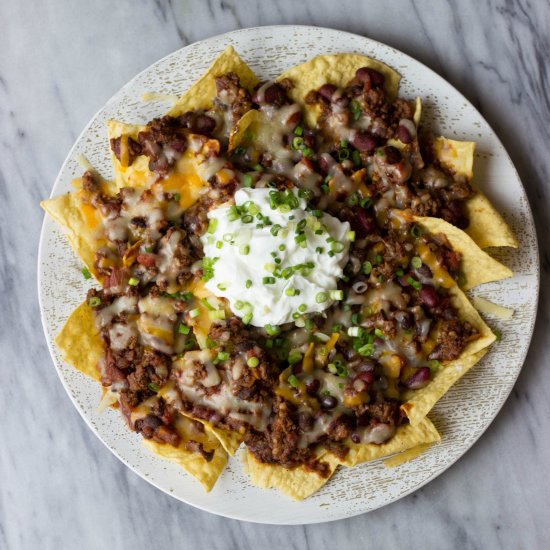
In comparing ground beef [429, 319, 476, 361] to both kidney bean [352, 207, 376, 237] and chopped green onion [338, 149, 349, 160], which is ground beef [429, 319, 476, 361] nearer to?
→ kidney bean [352, 207, 376, 237]

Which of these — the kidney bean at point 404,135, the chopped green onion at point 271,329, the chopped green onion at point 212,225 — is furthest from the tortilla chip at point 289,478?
the kidney bean at point 404,135

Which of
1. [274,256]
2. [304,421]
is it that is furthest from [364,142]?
[304,421]

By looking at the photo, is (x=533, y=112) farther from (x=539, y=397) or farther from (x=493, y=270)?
(x=539, y=397)

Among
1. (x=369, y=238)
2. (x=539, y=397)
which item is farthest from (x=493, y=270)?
(x=539, y=397)

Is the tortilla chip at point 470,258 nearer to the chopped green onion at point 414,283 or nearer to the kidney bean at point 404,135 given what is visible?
the chopped green onion at point 414,283

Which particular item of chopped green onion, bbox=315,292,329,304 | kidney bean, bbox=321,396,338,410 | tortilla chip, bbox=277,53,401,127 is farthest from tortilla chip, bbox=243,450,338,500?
tortilla chip, bbox=277,53,401,127

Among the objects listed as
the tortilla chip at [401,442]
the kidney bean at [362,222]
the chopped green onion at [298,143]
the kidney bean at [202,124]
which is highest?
the kidney bean at [202,124]
